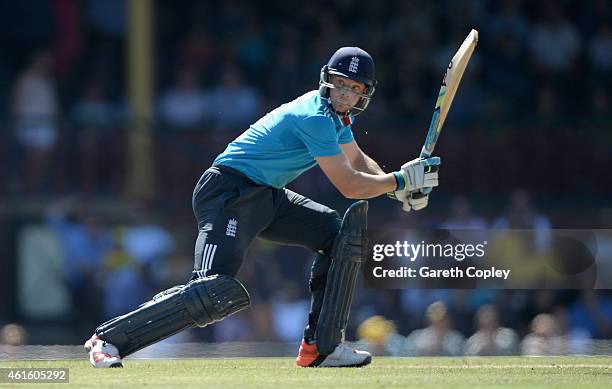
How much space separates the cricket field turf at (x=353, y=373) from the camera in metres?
6.13

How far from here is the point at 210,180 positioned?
691 centimetres

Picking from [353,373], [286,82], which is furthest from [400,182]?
[286,82]

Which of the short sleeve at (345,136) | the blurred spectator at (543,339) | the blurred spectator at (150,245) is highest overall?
the short sleeve at (345,136)

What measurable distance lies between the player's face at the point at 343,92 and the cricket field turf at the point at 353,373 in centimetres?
135

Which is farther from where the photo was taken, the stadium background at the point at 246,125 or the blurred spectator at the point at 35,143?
the blurred spectator at the point at 35,143

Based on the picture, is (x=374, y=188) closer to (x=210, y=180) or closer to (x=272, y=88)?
(x=210, y=180)

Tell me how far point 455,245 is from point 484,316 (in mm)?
573

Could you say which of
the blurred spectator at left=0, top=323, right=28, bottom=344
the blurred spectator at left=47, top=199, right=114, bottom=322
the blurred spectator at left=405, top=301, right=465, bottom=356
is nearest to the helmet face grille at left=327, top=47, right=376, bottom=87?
the blurred spectator at left=405, top=301, right=465, bottom=356

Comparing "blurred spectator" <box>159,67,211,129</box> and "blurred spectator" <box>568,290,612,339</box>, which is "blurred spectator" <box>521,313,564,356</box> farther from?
"blurred spectator" <box>159,67,211,129</box>

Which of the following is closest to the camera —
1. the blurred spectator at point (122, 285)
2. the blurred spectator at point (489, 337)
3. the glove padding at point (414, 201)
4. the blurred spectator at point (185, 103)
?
the glove padding at point (414, 201)

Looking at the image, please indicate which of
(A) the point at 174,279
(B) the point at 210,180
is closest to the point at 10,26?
(A) the point at 174,279

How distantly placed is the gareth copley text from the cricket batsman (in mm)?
2134

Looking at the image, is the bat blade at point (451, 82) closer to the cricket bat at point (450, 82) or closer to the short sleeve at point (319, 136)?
the cricket bat at point (450, 82)

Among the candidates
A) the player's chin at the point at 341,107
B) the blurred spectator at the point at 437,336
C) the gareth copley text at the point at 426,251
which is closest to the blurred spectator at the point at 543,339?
the blurred spectator at the point at 437,336
